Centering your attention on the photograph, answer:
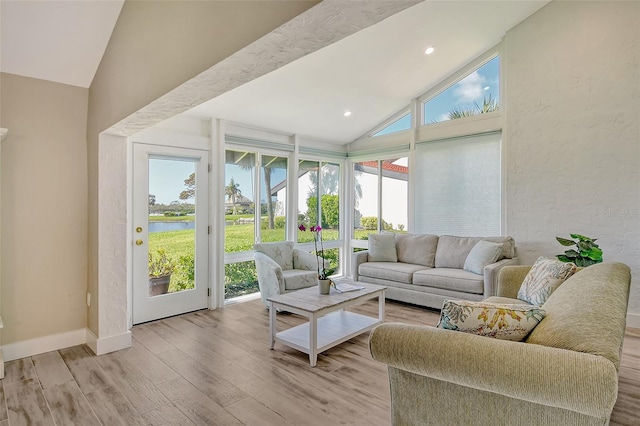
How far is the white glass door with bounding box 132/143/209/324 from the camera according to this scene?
3572mm

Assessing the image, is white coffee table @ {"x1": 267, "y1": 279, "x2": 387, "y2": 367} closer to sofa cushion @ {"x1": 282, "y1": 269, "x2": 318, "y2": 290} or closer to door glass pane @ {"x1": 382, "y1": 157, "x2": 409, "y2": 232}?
sofa cushion @ {"x1": 282, "y1": 269, "x2": 318, "y2": 290}

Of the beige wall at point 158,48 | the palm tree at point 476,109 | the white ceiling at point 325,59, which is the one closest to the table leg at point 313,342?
the beige wall at point 158,48

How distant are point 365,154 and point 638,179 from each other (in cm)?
343

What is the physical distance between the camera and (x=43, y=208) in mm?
2877

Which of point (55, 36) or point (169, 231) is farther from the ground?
point (55, 36)

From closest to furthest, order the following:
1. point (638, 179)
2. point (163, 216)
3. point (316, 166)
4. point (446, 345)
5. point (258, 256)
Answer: point (446, 345) → point (638, 179) → point (163, 216) → point (258, 256) → point (316, 166)

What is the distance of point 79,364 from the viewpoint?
2.68 metres

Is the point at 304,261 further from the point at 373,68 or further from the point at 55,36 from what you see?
the point at 55,36

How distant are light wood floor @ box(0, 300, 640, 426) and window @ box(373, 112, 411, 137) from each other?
3.42 metres

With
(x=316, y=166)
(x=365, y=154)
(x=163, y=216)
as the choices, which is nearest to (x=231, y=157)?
(x=163, y=216)

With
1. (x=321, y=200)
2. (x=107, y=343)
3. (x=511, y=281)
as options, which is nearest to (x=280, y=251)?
(x=321, y=200)

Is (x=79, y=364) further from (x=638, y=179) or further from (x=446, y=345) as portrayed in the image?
(x=638, y=179)

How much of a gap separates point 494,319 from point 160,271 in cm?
342

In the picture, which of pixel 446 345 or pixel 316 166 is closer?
pixel 446 345
